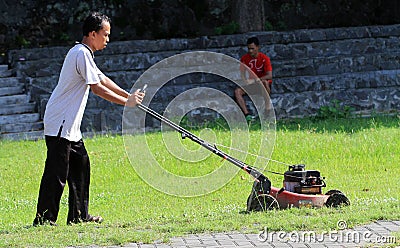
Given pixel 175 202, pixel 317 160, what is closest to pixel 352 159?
pixel 317 160

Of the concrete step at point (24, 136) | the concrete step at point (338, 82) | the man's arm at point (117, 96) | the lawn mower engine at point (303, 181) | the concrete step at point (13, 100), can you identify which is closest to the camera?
the man's arm at point (117, 96)

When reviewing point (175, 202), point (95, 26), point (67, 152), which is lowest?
point (175, 202)

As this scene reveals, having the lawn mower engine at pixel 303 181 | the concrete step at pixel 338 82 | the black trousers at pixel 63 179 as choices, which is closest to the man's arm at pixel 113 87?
the black trousers at pixel 63 179

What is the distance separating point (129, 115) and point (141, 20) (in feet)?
17.1

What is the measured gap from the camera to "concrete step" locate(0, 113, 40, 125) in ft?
43.5

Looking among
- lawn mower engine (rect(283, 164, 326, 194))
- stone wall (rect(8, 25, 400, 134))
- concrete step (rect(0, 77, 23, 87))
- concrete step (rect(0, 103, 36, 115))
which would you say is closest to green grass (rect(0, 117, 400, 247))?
lawn mower engine (rect(283, 164, 326, 194))

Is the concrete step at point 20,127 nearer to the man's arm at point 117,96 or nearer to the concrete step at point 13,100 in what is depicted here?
the concrete step at point 13,100

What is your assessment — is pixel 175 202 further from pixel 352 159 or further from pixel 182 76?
pixel 182 76

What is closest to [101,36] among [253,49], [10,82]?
[253,49]

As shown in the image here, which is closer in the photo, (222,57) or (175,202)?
(175,202)

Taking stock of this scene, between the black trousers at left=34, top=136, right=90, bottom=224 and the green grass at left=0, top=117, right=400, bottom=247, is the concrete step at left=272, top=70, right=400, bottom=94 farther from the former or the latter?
the black trousers at left=34, top=136, right=90, bottom=224

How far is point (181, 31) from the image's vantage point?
1777 cm

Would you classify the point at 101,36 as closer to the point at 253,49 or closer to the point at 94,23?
the point at 94,23

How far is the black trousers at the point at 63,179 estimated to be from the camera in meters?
6.61
